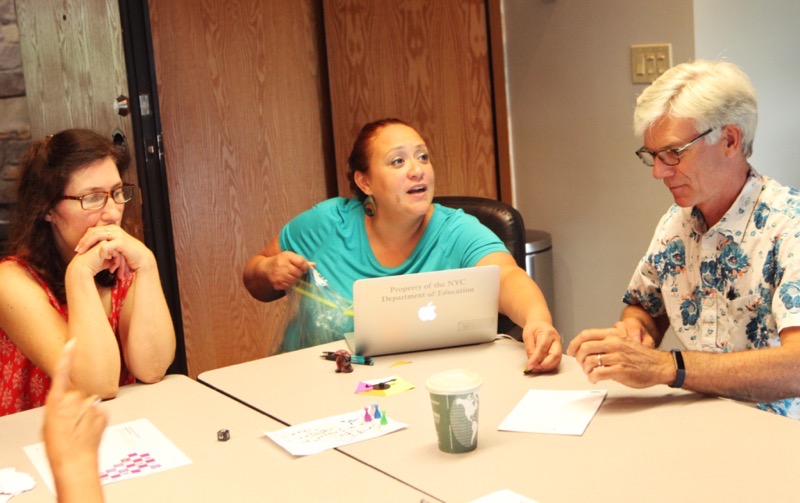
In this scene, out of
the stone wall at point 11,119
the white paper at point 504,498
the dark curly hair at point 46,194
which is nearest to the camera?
the white paper at point 504,498

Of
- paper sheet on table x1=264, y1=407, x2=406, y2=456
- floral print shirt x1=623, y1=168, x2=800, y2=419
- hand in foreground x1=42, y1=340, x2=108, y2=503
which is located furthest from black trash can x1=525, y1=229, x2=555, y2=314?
hand in foreground x1=42, y1=340, x2=108, y2=503

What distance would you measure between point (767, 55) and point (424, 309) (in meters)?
1.82

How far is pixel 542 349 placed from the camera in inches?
74.6

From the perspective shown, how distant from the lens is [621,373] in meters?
1.65

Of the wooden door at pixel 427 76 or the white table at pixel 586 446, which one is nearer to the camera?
the white table at pixel 586 446

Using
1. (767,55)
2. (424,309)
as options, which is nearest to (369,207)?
(424,309)

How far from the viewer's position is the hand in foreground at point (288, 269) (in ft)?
8.15

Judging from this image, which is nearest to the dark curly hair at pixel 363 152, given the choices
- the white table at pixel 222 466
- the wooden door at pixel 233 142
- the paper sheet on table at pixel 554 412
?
the white table at pixel 222 466

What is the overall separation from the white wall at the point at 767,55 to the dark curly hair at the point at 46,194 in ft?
6.50

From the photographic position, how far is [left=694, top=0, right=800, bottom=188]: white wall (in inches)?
119

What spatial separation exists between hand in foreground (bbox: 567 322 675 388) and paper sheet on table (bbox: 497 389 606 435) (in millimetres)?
51

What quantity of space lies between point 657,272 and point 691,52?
119 centimetres

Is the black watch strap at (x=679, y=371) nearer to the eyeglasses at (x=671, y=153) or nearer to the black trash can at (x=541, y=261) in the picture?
the eyeglasses at (x=671, y=153)

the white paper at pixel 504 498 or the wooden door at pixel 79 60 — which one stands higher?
the wooden door at pixel 79 60
